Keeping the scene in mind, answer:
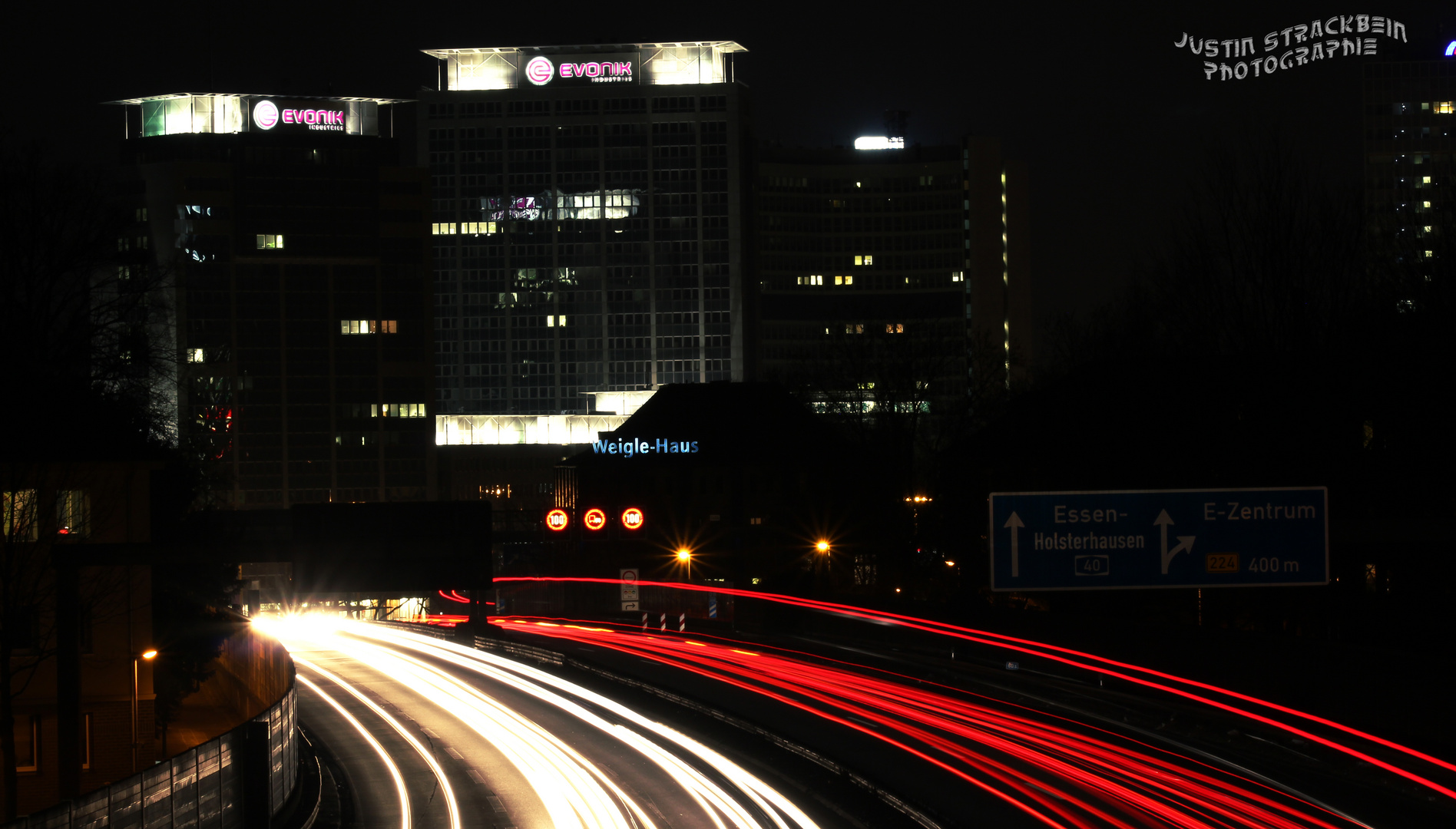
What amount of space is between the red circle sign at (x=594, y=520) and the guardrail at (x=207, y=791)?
26.2 metres

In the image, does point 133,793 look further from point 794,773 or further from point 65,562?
point 794,773

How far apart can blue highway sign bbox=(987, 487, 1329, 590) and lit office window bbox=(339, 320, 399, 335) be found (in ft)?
549

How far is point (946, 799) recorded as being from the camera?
80.7ft

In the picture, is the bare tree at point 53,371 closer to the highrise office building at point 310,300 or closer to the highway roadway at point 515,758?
the highway roadway at point 515,758

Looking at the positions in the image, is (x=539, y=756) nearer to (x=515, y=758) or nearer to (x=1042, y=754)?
(x=515, y=758)

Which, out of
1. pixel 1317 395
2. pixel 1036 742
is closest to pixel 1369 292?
pixel 1317 395

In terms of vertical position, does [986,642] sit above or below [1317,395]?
below

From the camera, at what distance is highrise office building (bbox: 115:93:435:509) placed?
18512 cm

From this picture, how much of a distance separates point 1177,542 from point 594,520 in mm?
28944

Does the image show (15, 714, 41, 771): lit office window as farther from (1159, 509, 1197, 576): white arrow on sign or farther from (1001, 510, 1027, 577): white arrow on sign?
(1159, 509, 1197, 576): white arrow on sign

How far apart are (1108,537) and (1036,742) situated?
16.8 ft

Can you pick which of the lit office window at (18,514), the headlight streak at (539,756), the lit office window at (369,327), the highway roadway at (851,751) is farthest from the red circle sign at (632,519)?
the lit office window at (369,327)

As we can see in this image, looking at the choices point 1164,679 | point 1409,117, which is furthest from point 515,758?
point 1409,117

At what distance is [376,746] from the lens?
33.2 meters
